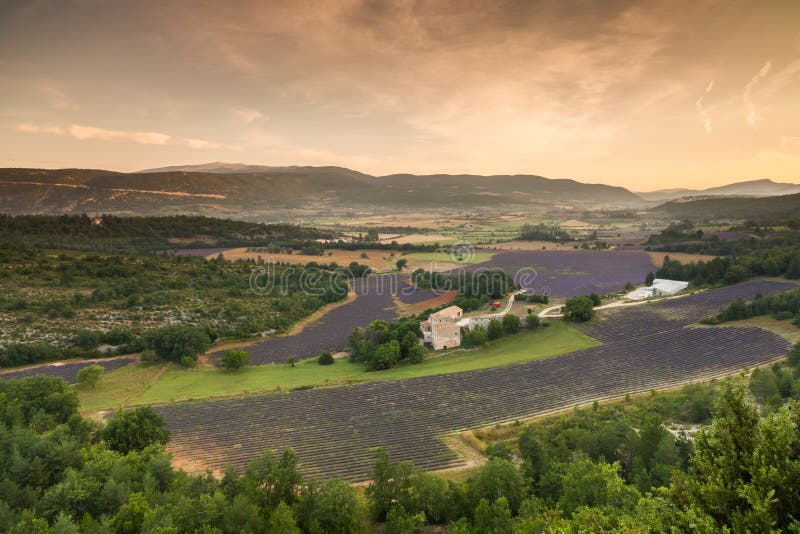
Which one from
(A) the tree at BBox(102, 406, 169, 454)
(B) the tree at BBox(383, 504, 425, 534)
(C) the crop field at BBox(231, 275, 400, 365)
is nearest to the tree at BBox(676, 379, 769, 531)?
(B) the tree at BBox(383, 504, 425, 534)

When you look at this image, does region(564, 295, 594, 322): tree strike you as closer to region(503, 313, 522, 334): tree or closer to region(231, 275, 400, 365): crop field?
region(503, 313, 522, 334): tree

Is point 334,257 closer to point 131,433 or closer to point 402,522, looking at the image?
point 131,433

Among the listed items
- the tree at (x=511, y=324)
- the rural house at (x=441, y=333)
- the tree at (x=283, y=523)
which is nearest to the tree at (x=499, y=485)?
the tree at (x=283, y=523)

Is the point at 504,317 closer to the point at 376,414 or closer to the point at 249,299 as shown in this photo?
the point at 376,414

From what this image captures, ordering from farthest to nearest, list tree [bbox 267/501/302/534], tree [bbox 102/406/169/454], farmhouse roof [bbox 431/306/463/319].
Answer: farmhouse roof [bbox 431/306/463/319] → tree [bbox 102/406/169/454] → tree [bbox 267/501/302/534]

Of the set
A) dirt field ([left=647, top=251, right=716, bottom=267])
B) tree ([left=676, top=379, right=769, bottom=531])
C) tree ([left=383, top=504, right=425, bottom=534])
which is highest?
tree ([left=676, top=379, right=769, bottom=531])
